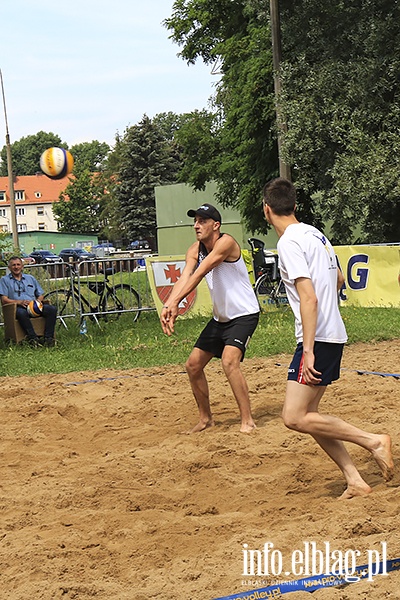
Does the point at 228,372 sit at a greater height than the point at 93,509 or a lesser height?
greater

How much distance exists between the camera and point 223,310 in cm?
823

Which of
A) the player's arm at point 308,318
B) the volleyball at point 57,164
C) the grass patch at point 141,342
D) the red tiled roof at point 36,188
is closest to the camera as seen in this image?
the player's arm at point 308,318

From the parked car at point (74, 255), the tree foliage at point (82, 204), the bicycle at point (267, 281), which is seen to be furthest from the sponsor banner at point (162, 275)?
the tree foliage at point (82, 204)

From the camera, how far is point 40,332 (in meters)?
15.3

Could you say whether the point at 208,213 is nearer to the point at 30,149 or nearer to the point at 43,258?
the point at 43,258

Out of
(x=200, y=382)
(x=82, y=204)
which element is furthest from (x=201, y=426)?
(x=82, y=204)

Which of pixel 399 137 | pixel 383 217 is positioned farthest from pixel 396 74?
pixel 383 217

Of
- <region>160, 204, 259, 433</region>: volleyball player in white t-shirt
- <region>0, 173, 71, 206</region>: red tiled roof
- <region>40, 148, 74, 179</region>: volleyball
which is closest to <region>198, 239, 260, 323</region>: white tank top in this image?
<region>160, 204, 259, 433</region>: volleyball player in white t-shirt

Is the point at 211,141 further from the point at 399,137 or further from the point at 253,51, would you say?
the point at 399,137

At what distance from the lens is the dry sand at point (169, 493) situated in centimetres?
455

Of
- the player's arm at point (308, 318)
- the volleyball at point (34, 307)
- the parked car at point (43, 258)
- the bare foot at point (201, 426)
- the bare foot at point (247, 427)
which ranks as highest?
the player's arm at point (308, 318)

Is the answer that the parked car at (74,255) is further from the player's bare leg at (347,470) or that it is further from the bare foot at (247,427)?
the player's bare leg at (347,470)

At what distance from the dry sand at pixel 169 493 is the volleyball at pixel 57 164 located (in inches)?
492

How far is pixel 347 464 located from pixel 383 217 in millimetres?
21696
